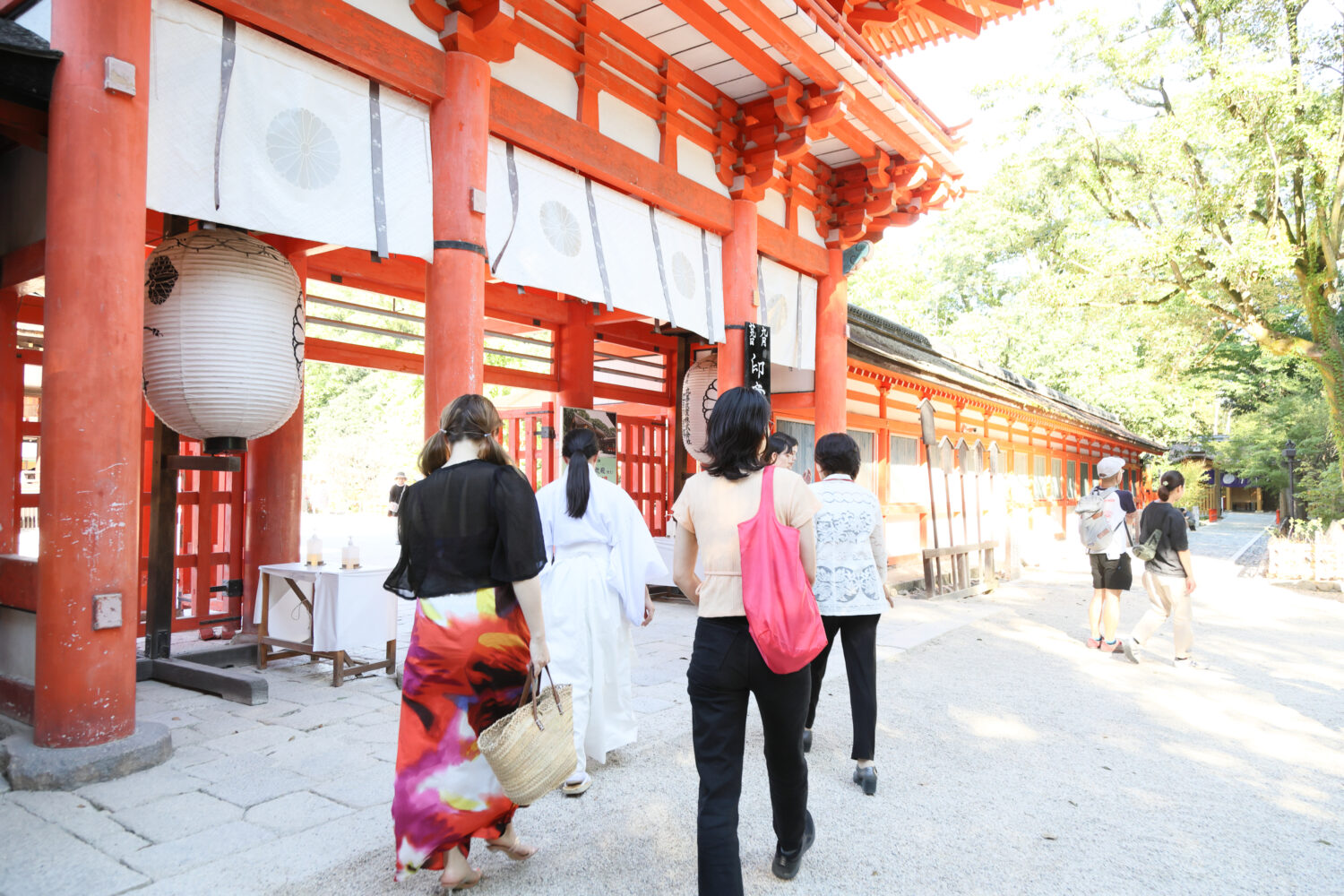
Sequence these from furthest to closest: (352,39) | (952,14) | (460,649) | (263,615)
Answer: (952,14) → (263,615) → (352,39) → (460,649)

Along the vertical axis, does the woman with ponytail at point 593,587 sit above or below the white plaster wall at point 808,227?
below

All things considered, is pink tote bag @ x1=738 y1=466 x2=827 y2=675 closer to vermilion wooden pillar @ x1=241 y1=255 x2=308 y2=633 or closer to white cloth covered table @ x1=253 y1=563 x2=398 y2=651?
white cloth covered table @ x1=253 y1=563 x2=398 y2=651

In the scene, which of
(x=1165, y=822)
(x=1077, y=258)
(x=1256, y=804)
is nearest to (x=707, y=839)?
(x=1165, y=822)

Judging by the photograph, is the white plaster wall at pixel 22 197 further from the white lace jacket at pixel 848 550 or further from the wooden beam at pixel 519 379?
the white lace jacket at pixel 848 550

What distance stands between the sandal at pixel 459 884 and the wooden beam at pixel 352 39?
434 centimetres

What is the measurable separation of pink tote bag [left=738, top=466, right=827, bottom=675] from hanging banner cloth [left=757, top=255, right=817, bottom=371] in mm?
6259

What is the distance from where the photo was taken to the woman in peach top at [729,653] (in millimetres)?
2463

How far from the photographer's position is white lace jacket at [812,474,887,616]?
3.91 metres

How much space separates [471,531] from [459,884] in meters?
1.20

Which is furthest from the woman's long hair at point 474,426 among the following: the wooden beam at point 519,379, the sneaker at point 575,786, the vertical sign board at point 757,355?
the wooden beam at point 519,379

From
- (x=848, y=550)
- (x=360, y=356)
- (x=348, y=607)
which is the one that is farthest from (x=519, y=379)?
(x=848, y=550)

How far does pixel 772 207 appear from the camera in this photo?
Result: 29.2 feet

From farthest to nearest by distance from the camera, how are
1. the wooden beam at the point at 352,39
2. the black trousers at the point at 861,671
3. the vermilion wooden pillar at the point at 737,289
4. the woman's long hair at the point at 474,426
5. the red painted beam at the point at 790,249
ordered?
the red painted beam at the point at 790,249, the vermilion wooden pillar at the point at 737,289, the wooden beam at the point at 352,39, the black trousers at the point at 861,671, the woman's long hair at the point at 474,426

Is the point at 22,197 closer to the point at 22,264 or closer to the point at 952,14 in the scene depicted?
the point at 22,264
